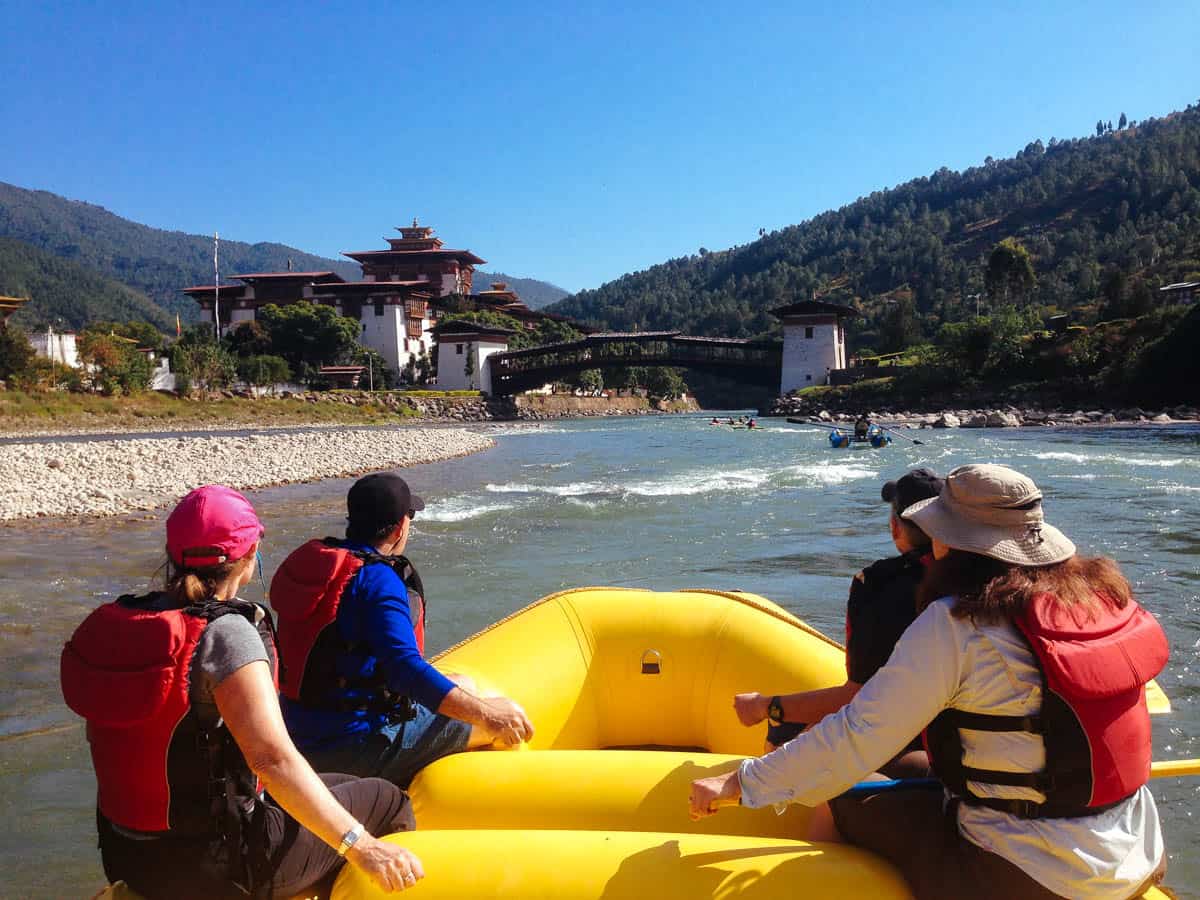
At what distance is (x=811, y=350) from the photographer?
55.2 meters

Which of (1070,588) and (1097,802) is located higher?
(1070,588)

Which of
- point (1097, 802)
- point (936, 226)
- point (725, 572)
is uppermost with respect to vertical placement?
point (936, 226)

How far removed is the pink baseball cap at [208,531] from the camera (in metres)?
1.76

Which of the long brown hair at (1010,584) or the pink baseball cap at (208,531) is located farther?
the pink baseball cap at (208,531)

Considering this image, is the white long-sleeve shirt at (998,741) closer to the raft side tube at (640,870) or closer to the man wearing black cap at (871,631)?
the raft side tube at (640,870)

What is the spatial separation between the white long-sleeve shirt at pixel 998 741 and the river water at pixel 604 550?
182cm

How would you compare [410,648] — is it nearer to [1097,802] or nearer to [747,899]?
[747,899]

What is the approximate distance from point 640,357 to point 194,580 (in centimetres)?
5527

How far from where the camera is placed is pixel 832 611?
21.6 feet

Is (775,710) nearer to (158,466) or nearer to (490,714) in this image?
(490,714)

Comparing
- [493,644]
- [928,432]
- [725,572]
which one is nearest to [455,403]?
[928,432]

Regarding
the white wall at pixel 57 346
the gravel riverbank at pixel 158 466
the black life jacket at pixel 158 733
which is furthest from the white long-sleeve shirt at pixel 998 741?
the white wall at pixel 57 346

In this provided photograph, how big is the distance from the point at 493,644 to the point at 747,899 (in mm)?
1637

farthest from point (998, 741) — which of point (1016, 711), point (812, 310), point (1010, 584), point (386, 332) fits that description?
point (386, 332)
